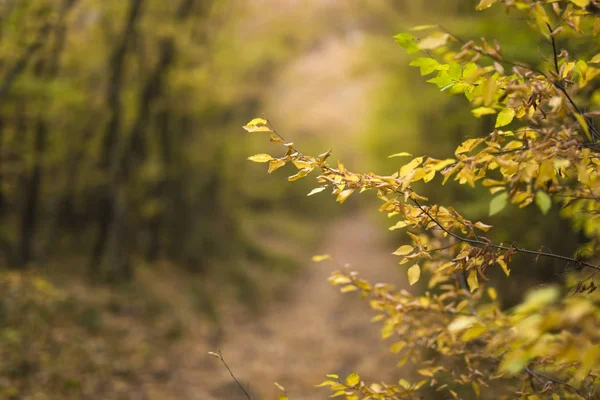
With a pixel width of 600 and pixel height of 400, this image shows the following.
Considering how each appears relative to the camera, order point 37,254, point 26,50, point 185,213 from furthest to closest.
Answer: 1. point 185,213
2. point 37,254
3. point 26,50

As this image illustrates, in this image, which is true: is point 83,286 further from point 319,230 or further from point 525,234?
point 319,230

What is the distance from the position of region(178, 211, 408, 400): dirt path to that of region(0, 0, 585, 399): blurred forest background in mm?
43

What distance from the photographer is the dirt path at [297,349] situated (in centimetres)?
610

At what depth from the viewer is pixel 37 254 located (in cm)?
746

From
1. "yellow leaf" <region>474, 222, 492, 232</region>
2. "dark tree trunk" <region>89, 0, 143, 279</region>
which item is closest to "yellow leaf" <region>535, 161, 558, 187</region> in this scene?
"yellow leaf" <region>474, 222, 492, 232</region>

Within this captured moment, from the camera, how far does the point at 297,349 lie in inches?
307

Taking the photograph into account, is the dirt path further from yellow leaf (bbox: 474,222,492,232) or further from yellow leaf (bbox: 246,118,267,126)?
yellow leaf (bbox: 246,118,267,126)

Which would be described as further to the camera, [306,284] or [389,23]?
[306,284]

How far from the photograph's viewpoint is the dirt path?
6.10m

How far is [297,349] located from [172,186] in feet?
15.0

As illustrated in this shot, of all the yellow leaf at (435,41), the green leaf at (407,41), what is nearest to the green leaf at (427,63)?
the green leaf at (407,41)

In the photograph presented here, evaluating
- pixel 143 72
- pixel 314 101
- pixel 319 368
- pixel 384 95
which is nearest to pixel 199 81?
pixel 143 72

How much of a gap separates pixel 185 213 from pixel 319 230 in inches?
479

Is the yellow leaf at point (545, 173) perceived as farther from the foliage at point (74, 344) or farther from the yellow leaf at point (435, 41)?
the foliage at point (74, 344)
